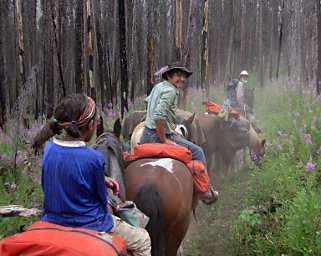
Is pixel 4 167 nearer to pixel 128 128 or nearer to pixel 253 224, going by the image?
pixel 128 128

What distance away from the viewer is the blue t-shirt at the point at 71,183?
258cm

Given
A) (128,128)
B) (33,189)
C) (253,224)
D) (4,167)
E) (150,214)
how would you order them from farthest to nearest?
(128,128) → (4,167) → (33,189) → (253,224) → (150,214)

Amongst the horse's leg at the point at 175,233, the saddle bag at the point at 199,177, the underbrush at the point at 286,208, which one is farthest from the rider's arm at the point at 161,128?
the underbrush at the point at 286,208

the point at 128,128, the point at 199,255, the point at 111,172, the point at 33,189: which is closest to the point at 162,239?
the point at 111,172

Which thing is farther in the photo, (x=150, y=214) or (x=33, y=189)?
(x=33, y=189)

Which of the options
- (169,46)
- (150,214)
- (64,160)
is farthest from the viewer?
(169,46)

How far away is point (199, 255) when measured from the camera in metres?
5.59

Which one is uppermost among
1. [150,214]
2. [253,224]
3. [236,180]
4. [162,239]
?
[150,214]

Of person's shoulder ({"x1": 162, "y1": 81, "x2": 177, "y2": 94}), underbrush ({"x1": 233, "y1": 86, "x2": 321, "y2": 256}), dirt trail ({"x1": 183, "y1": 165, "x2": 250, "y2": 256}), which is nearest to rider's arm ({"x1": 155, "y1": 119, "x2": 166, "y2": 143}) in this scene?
person's shoulder ({"x1": 162, "y1": 81, "x2": 177, "y2": 94})

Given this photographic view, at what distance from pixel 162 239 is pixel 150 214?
30cm

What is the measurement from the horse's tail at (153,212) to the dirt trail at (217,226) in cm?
165

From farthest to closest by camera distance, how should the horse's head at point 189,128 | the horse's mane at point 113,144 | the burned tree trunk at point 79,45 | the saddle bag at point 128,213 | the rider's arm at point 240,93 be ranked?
1. the rider's arm at point 240,93
2. the burned tree trunk at point 79,45
3. the horse's head at point 189,128
4. the horse's mane at point 113,144
5. the saddle bag at point 128,213

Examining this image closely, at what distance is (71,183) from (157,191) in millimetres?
1406

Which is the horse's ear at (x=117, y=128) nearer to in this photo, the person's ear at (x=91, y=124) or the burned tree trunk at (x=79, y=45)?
the person's ear at (x=91, y=124)
